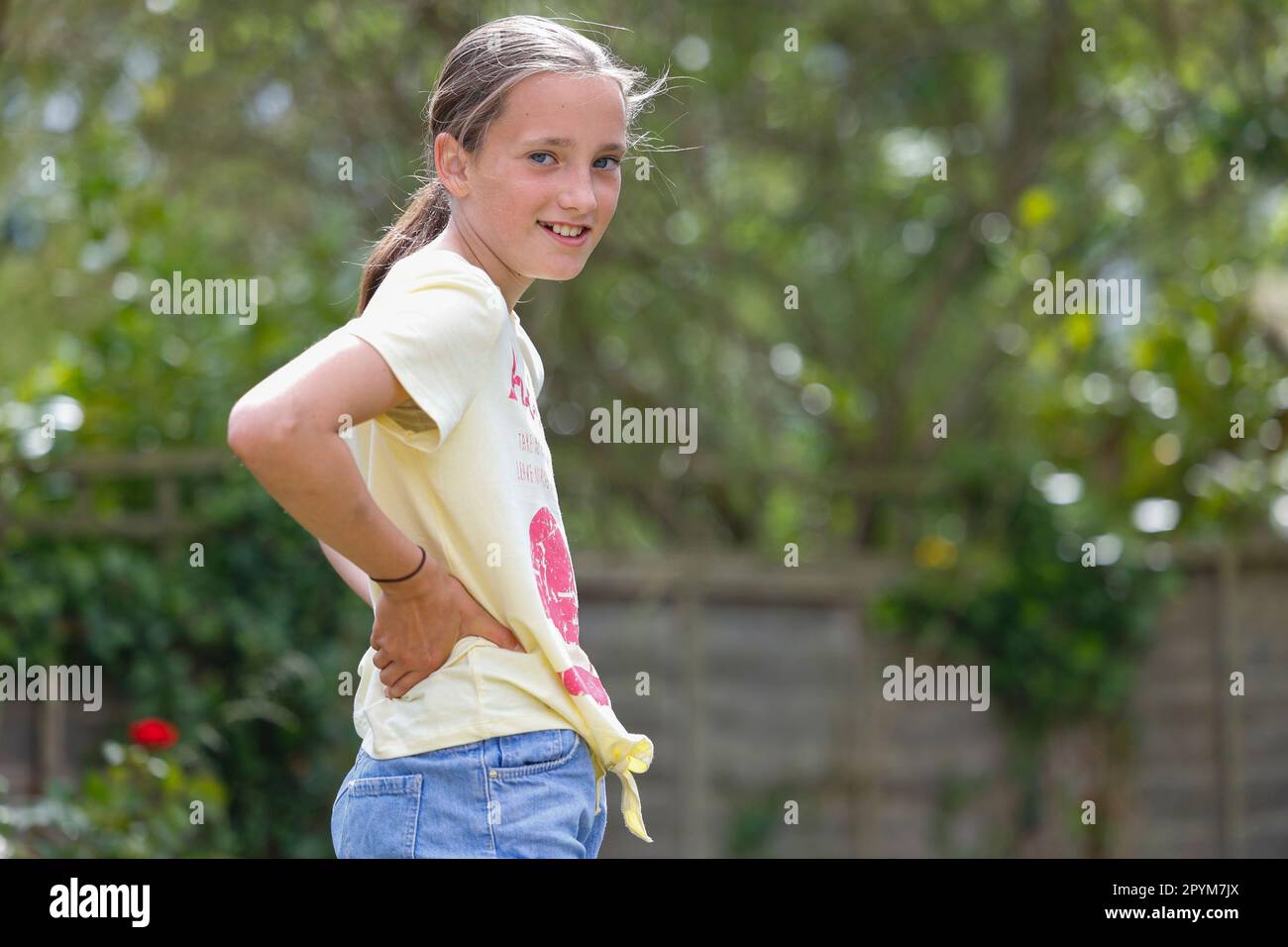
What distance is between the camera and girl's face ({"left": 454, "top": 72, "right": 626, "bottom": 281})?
1.76 meters

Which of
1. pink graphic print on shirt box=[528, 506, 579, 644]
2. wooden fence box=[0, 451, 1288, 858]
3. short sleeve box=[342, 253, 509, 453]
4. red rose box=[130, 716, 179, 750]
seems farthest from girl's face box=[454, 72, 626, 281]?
wooden fence box=[0, 451, 1288, 858]

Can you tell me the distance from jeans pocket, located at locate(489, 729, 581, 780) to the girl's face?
52 cm

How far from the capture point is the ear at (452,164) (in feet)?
5.93

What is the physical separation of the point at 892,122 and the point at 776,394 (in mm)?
1350

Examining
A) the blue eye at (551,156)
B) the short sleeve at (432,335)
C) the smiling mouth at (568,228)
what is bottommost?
the short sleeve at (432,335)

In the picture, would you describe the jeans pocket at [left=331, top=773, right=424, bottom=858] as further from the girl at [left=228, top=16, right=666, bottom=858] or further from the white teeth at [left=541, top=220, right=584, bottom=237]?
the white teeth at [left=541, top=220, right=584, bottom=237]

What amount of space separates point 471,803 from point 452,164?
0.76 metres

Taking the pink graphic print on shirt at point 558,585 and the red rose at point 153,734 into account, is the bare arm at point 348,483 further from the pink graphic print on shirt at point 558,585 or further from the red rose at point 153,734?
the red rose at point 153,734

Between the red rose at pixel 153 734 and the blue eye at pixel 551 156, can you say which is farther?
the red rose at pixel 153 734

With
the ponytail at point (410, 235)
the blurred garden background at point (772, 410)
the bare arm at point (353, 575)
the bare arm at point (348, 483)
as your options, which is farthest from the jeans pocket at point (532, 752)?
the blurred garden background at point (772, 410)

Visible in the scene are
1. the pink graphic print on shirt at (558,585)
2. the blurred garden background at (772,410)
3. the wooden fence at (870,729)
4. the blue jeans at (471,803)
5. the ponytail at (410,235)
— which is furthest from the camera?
the wooden fence at (870,729)

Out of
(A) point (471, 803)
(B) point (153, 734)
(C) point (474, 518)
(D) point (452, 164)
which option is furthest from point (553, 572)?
(B) point (153, 734)

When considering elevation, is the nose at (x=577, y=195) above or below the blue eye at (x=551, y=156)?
below

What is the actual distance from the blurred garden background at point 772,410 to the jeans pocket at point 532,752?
2.90 m
